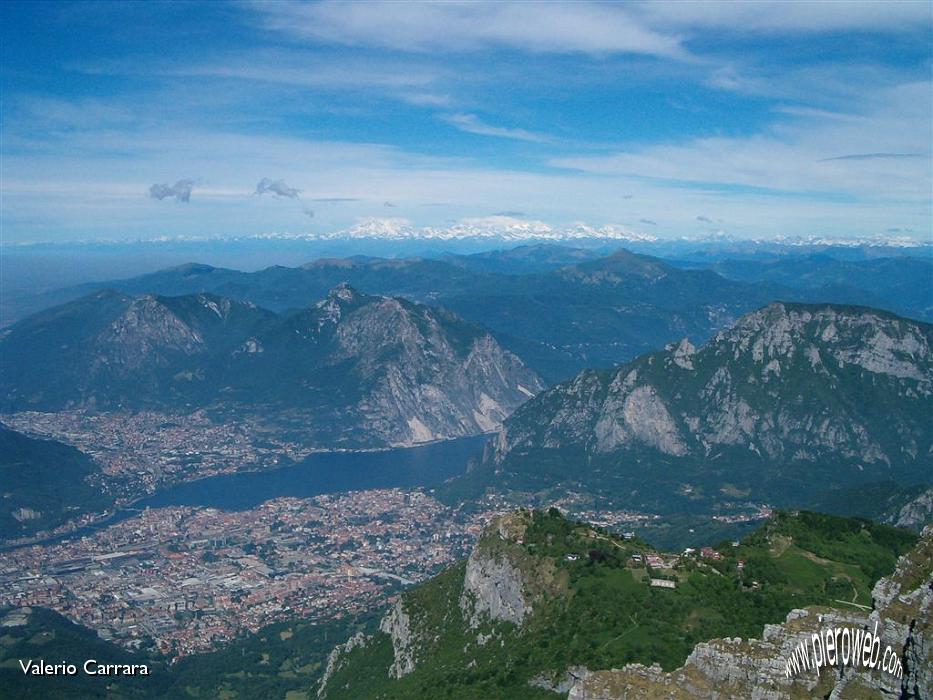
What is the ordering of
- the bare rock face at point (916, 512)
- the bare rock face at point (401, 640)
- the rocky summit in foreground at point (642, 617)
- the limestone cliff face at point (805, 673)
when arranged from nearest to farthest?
the limestone cliff face at point (805, 673), the rocky summit in foreground at point (642, 617), the bare rock face at point (401, 640), the bare rock face at point (916, 512)

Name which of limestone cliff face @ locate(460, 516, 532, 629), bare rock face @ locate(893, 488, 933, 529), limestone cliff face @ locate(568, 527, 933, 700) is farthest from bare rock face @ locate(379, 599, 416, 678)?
bare rock face @ locate(893, 488, 933, 529)

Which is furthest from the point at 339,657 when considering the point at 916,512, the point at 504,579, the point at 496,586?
the point at 916,512

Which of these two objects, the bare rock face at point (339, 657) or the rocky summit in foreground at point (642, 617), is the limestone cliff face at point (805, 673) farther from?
the bare rock face at point (339, 657)

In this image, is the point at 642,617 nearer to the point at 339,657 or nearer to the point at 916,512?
the point at 339,657

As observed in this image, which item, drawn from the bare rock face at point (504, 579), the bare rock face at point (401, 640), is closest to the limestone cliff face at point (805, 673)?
the bare rock face at point (504, 579)

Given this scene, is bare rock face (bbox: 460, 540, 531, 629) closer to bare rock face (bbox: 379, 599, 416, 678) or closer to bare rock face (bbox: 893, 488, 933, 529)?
bare rock face (bbox: 379, 599, 416, 678)
